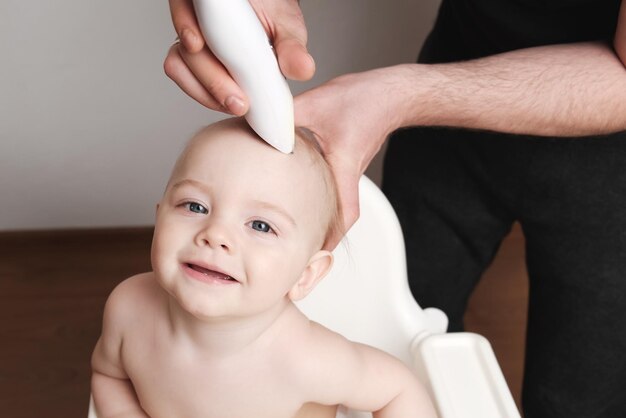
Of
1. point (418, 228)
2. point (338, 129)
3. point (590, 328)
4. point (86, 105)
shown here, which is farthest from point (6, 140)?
point (590, 328)

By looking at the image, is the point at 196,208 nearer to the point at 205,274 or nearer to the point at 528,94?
the point at 205,274

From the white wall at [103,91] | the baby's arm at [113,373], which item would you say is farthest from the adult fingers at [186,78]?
the white wall at [103,91]

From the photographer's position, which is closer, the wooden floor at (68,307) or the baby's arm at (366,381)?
the baby's arm at (366,381)

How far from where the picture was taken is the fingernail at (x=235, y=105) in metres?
0.67

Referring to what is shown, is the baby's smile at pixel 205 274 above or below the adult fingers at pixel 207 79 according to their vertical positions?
below

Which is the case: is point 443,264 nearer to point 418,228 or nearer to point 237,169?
point 418,228

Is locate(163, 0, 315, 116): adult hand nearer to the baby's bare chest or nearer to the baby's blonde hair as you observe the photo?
the baby's blonde hair

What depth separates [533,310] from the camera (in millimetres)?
1146

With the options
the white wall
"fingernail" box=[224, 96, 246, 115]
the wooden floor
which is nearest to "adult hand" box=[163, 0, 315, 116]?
"fingernail" box=[224, 96, 246, 115]

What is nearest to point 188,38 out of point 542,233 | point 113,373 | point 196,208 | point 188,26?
point 188,26

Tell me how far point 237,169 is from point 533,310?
1.95ft

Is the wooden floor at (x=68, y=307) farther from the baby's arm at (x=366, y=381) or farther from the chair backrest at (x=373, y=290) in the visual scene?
the baby's arm at (x=366, y=381)

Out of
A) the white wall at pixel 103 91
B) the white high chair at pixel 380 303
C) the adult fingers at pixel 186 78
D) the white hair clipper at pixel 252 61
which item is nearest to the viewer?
the white hair clipper at pixel 252 61

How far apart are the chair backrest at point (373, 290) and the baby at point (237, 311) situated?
0.15m
